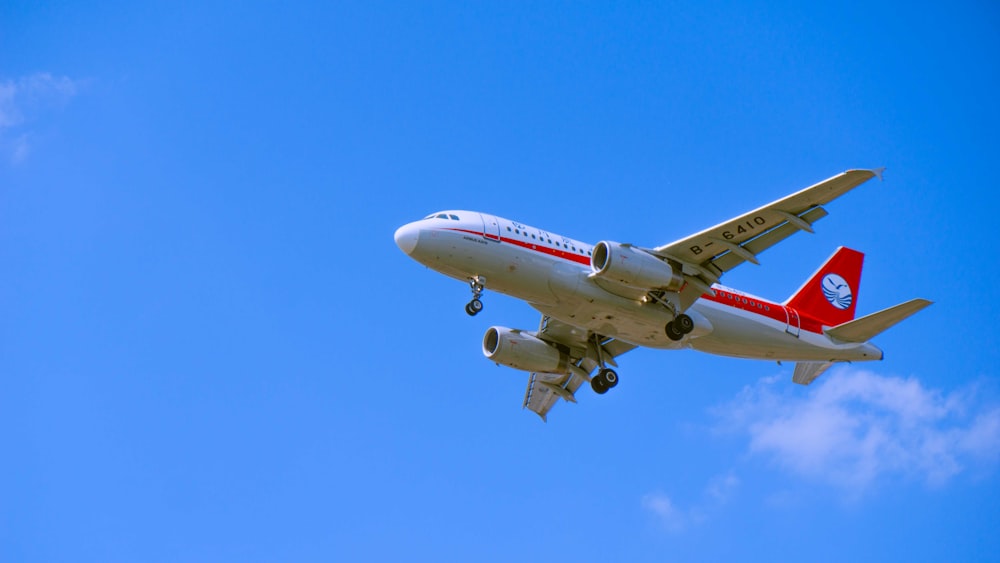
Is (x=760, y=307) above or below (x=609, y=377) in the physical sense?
above

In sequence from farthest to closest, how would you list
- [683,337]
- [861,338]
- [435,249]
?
1. [861,338]
2. [683,337]
3. [435,249]

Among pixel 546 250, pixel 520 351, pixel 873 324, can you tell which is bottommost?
pixel 546 250

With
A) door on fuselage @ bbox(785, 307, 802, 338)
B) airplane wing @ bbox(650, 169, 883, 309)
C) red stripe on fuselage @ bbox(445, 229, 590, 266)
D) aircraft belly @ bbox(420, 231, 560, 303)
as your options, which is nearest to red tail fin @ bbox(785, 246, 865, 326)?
door on fuselage @ bbox(785, 307, 802, 338)

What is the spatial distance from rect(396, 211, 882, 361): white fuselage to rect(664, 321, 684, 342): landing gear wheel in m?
0.16

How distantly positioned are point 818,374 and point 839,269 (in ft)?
13.9

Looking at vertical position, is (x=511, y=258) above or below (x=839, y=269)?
below

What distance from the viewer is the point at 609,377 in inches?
1524

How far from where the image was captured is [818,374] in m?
39.5

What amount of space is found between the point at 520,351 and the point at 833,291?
11.6 metres

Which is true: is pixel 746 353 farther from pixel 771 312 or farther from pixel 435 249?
pixel 435 249

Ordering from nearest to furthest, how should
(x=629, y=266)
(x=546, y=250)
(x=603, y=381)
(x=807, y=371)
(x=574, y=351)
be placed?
(x=629, y=266)
(x=546, y=250)
(x=603, y=381)
(x=807, y=371)
(x=574, y=351)

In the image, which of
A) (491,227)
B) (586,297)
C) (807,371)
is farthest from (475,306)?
(807,371)

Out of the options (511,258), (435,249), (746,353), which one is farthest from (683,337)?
(435,249)

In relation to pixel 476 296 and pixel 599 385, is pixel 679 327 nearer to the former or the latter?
pixel 599 385
